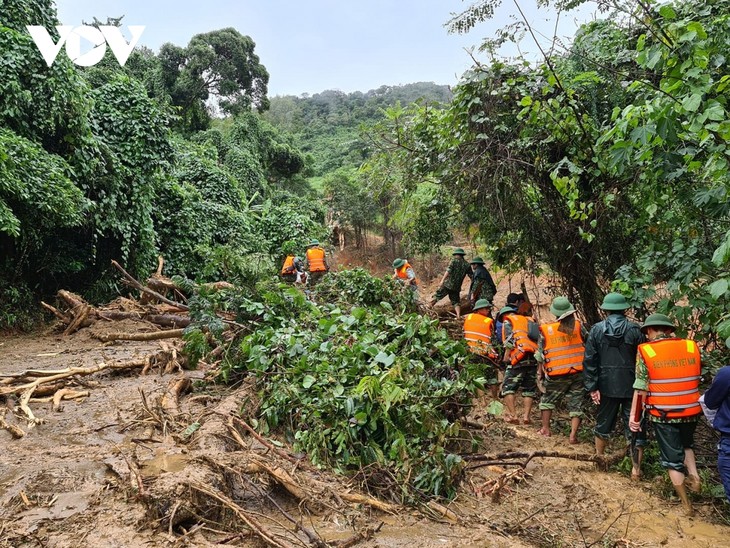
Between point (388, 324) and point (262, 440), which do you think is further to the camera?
point (388, 324)

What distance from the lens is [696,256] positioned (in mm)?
4434

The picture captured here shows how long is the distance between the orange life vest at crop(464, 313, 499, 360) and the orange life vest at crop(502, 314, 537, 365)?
437 mm

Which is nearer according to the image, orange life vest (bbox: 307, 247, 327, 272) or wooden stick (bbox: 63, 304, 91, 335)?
wooden stick (bbox: 63, 304, 91, 335)

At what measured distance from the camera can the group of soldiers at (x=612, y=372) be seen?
396cm

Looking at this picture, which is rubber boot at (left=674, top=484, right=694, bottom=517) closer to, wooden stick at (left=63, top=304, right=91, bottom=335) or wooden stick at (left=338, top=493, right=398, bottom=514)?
wooden stick at (left=338, top=493, right=398, bottom=514)

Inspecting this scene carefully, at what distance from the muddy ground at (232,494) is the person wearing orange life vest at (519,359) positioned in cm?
79

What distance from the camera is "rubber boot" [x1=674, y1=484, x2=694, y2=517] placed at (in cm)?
386

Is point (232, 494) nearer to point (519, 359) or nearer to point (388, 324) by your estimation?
point (388, 324)

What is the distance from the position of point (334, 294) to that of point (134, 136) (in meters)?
6.34

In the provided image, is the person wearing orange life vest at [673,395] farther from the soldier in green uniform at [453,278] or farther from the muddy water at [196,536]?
the soldier in green uniform at [453,278]

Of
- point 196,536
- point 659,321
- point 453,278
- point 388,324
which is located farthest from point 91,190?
point 659,321

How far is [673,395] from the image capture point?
3.95 meters

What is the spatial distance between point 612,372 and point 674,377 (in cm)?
70

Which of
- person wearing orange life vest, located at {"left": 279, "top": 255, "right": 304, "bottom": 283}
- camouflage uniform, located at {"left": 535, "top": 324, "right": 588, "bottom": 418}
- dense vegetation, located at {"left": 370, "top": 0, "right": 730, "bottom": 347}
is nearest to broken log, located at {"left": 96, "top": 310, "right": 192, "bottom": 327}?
person wearing orange life vest, located at {"left": 279, "top": 255, "right": 304, "bottom": 283}
